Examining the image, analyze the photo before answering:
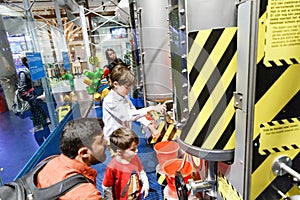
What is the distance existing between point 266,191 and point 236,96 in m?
0.33

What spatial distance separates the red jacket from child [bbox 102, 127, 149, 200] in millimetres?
546

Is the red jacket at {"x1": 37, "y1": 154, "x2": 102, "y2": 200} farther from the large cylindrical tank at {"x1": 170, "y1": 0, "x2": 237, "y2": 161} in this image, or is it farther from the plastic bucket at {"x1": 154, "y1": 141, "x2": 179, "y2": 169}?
the plastic bucket at {"x1": 154, "y1": 141, "x2": 179, "y2": 169}

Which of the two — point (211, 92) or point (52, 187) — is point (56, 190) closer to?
point (52, 187)

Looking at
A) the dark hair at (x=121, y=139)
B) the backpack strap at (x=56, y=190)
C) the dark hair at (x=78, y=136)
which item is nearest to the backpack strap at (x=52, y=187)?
the backpack strap at (x=56, y=190)

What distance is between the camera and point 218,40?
0.64 meters

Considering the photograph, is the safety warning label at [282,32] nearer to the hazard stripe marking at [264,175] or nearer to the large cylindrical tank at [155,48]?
the hazard stripe marking at [264,175]

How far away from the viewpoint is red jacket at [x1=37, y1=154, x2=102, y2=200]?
2.53ft

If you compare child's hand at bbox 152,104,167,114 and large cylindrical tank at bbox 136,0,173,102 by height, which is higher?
large cylindrical tank at bbox 136,0,173,102

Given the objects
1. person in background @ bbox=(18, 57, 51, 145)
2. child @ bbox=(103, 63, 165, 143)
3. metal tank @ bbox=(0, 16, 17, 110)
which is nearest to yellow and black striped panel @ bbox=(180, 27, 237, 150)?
child @ bbox=(103, 63, 165, 143)

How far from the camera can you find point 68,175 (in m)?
0.83

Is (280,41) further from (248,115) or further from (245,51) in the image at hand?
(248,115)

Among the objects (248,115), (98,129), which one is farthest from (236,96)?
(98,129)

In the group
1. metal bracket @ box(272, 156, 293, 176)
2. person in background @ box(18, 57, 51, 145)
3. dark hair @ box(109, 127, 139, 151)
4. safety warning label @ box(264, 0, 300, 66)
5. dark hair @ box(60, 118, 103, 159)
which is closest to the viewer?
safety warning label @ box(264, 0, 300, 66)

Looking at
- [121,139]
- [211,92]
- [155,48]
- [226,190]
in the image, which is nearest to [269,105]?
[211,92]
